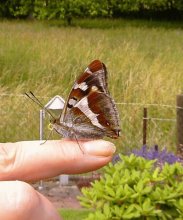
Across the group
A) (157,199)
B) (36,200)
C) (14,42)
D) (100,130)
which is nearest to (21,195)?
(36,200)

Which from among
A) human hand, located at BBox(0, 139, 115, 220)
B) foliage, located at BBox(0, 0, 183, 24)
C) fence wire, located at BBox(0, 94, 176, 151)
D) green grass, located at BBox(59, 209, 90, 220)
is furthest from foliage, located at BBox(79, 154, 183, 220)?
foliage, located at BBox(0, 0, 183, 24)

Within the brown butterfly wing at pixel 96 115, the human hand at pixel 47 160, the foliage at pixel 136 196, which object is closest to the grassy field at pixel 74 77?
the foliage at pixel 136 196

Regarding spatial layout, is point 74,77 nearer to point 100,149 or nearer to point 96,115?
point 96,115

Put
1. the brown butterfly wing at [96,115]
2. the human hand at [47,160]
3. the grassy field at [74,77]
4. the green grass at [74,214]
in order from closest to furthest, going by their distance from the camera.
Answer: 1. the human hand at [47,160]
2. the brown butterfly wing at [96,115]
3. the green grass at [74,214]
4. the grassy field at [74,77]

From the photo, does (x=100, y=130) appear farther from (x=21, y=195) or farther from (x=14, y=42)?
(x=14, y=42)

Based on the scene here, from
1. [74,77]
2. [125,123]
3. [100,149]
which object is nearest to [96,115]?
[100,149]

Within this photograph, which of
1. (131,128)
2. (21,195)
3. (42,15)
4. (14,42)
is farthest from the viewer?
(42,15)

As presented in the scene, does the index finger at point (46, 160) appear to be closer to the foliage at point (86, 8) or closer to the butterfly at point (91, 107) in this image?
the butterfly at point (91, 107)
